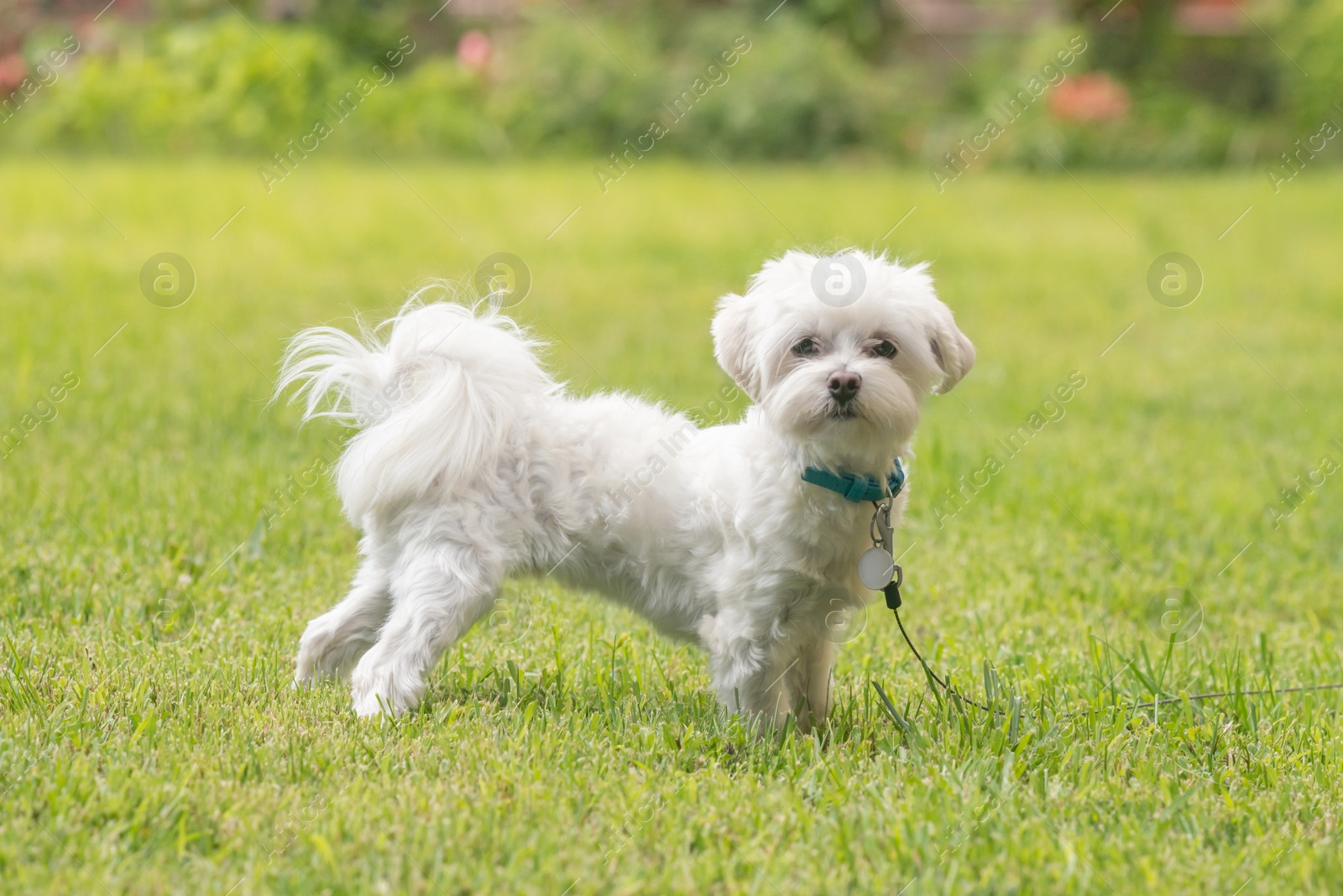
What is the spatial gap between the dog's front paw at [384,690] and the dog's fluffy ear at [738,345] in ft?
3.76

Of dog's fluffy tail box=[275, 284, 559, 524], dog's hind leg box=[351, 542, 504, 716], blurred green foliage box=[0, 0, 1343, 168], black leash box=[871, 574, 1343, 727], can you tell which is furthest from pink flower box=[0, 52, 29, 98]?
black leash box=[871, 574, 1343, 727]

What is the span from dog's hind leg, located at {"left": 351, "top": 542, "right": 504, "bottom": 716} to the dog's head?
35.5 inches

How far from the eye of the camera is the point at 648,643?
4410mm

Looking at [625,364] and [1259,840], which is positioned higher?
[625,364]

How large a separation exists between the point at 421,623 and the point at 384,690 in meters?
0.19

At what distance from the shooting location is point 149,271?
8.87m

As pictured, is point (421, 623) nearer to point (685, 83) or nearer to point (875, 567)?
point (875, 567)

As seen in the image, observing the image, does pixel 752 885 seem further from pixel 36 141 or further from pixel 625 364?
pixel 36 141

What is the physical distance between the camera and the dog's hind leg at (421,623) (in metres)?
3.47

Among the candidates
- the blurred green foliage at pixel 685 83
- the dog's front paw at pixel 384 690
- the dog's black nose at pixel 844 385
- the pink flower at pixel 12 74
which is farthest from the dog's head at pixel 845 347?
the pink flower at pixel 12 74

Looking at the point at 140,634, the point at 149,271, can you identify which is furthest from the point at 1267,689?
the point at 149,271

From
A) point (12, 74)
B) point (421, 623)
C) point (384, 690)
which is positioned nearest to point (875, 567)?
point (421, 623)

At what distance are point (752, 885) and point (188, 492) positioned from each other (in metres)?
3.32

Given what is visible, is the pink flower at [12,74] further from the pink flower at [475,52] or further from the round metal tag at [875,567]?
the round metal tag at [875,567]
